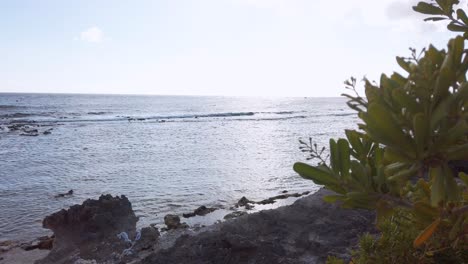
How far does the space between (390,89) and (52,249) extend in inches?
262

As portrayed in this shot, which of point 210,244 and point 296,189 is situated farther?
point 296,189

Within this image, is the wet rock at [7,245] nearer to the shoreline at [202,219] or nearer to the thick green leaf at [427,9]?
the shoreline at [202,219]

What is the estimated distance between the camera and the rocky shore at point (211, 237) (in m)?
4.48

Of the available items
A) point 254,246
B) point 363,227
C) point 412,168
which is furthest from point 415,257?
point 363,227

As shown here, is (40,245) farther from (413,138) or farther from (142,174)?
(413,138)

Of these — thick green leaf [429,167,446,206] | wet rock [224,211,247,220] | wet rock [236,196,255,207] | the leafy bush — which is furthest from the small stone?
thick green leaf [429,167,446,206]

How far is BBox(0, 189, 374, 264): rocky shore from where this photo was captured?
448 cm

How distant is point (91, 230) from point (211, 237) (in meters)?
3.01

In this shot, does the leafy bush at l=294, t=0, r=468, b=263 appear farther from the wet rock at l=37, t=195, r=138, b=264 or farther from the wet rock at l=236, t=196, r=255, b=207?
the wet rock at l=236, t=196, r=255, b=207

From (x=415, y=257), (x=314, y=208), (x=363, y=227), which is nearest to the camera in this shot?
(x=415, y=257)

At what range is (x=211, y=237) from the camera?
474 cm

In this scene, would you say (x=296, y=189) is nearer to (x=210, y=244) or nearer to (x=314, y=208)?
(x=314, y=208)

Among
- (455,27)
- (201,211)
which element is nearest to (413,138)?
(455,27)

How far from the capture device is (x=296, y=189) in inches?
442
